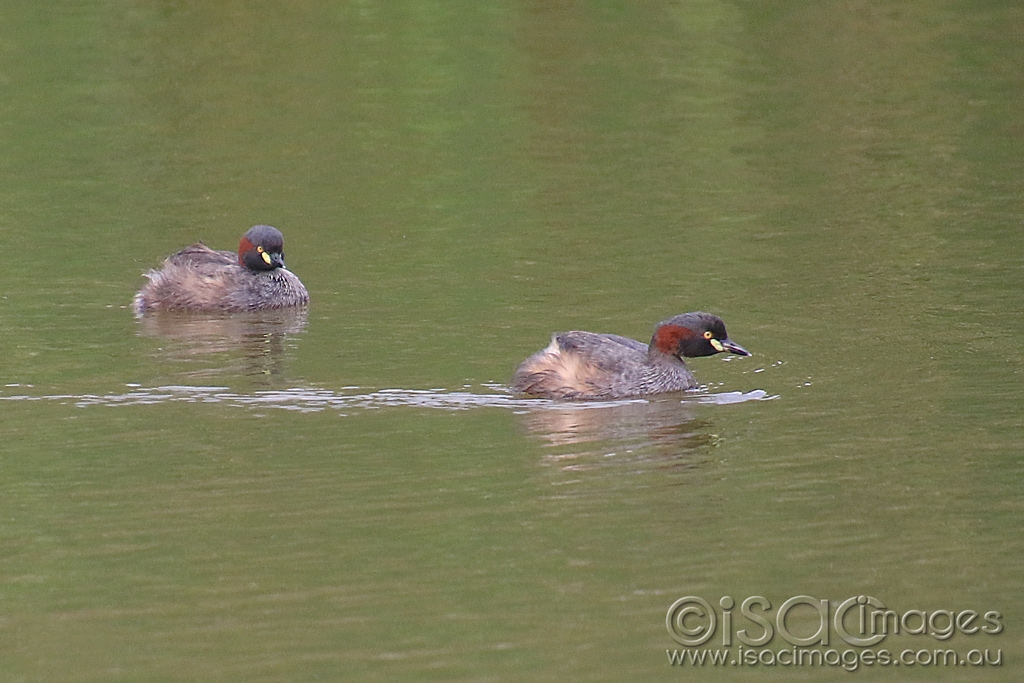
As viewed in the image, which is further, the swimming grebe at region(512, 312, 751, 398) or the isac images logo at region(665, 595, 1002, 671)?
the swimming grebe at region(512, 312, 751, 398)

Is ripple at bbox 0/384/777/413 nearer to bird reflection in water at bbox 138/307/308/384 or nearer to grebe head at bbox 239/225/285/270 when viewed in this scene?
bird reflection in water at bbox 138/307/308/384

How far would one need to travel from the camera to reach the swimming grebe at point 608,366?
12320mm

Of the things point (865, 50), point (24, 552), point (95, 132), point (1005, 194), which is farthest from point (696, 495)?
point (865, 50)

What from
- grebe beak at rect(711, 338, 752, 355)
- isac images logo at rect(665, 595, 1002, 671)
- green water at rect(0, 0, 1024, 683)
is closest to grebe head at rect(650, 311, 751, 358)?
grebe beak at rect(711, 338, 752, 355)

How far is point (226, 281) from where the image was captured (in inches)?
627

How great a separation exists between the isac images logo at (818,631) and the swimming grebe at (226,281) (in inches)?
306

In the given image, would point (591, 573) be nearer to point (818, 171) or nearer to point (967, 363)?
point (967, 363)

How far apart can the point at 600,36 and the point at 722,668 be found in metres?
21.5

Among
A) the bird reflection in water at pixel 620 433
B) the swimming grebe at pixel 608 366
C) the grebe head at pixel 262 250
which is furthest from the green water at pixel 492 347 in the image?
the grebe head at pixel 262 250

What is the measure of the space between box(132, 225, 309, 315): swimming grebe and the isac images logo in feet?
25.5

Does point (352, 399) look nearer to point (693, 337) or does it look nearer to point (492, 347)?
point (492, 347)

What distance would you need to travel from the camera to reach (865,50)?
27.3 m

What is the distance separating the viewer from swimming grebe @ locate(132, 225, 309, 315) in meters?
15.5

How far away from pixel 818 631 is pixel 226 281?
878cm
